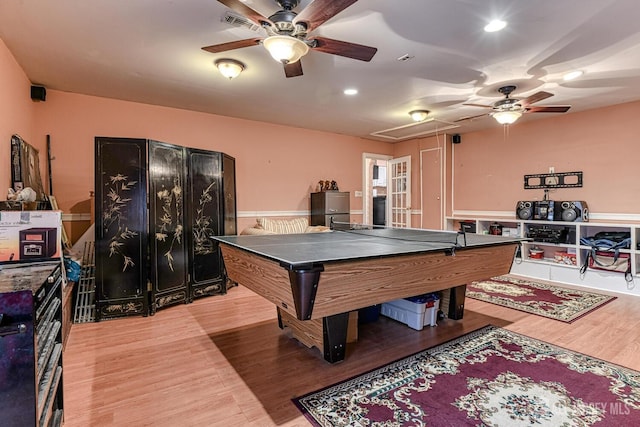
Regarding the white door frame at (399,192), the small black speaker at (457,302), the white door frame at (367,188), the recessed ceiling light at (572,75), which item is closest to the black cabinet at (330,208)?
the white door frame at (367,188)

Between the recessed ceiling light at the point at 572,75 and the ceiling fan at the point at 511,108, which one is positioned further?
the ceiling fan at the point at 511,108

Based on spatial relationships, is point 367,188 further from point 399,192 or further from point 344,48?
point 344,48

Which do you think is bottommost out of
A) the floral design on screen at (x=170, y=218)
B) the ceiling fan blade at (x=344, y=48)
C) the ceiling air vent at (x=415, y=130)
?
the floral design on screen at (x=170, y=218)

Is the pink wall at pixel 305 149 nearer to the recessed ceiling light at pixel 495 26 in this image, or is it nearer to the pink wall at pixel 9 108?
the pink wall at pixel 9 108

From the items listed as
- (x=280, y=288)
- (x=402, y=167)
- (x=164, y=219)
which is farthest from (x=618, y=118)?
(x=164, y=219)

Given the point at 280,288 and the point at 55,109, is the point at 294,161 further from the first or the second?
the point at 280,288

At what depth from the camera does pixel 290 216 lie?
6152 mm

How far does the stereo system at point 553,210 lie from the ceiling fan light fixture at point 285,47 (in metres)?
4.76

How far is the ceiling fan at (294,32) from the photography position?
6.35 ft

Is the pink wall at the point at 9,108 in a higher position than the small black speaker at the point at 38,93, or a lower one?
lower

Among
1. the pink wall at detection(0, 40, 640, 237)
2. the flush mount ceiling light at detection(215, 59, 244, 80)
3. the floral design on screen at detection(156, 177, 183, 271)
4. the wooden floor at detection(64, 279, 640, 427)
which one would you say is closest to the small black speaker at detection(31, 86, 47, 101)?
the pink wall at detection(0, 40, 640, 237)

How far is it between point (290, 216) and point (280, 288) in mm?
4277

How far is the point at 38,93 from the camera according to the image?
12.4 feet

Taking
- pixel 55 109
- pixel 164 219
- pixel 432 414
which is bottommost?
pixel 432 414
